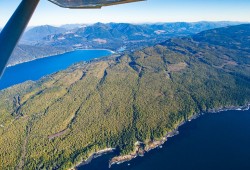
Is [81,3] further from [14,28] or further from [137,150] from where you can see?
[137,150]

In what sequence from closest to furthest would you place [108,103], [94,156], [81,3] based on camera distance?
[81,3] → [94,156] → [108,103]

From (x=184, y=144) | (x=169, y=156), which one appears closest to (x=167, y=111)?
(x=184, y=144)

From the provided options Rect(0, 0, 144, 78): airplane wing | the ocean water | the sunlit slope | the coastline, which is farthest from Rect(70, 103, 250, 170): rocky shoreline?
Rect(0, 0, 144, 78): airplane wing

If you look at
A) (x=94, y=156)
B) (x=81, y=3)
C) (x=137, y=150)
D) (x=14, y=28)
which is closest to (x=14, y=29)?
(x=14, y=28)

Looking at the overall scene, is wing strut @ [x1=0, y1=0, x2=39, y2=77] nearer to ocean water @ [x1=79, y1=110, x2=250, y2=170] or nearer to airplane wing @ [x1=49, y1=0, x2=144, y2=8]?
airplane wing @ [x1=49, y1=0, x2=144, y2=8]

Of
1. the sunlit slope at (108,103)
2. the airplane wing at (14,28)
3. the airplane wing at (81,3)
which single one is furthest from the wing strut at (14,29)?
the sunlit slope at (108,103)

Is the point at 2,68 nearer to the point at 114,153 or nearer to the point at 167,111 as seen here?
the point at 114,153

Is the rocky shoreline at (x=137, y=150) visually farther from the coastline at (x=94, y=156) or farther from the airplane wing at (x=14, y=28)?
the airplane wing at (x=14, y=28)
